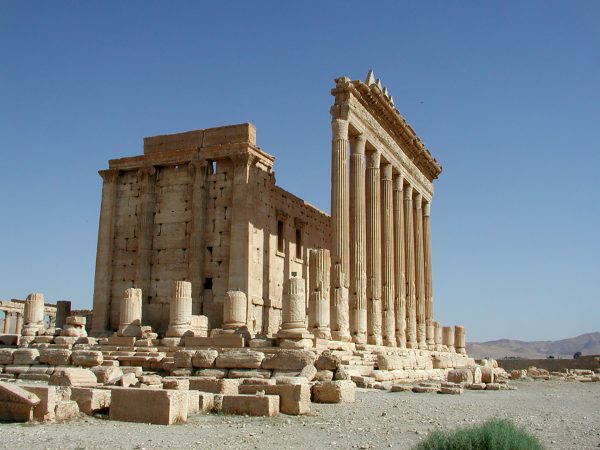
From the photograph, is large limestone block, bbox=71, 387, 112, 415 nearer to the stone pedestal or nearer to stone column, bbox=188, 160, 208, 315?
the stone pedestal

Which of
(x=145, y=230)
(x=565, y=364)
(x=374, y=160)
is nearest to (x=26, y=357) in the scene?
(x=145, y=230)

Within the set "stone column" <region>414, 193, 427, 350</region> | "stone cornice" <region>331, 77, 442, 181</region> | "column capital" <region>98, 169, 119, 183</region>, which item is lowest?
"stone column" <region>414, 193, 427, 350</region>

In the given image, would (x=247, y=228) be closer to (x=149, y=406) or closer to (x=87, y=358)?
(x=87, y=358)

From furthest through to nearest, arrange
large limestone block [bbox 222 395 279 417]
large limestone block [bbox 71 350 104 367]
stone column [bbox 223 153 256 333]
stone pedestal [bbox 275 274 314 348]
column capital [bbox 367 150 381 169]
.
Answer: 1. column capital [bbox 367 150 381 169]
2. stone column [bbox 223 153 256 333]
3. large limestone block [bbox 71 350 104 367]
4. stone pedestal [bbox 275 274 314 348]
5. large limestone block [bbox 222 395 279 417]

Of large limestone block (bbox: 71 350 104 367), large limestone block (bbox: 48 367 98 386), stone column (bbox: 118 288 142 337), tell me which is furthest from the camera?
stone column (bbox: 118 288 142 337)

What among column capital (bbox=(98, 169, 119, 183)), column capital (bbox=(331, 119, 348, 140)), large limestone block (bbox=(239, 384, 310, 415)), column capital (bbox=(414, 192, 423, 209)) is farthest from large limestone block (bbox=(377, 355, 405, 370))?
column capital (bbox=(414, 192, 423, 209))

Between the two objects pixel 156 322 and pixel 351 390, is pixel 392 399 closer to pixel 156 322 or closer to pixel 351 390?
pixel 351 390

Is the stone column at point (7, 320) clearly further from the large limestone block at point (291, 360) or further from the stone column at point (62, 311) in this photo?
the large limestone block at point (291, 360)

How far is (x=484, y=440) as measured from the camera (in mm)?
7359

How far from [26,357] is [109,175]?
34.3 feet

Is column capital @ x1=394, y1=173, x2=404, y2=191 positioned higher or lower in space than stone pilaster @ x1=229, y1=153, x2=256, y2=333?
higher

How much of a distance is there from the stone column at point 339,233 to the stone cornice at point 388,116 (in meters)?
1.01

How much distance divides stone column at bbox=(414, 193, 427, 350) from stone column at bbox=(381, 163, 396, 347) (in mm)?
4510

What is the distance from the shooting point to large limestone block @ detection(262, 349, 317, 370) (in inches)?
673
